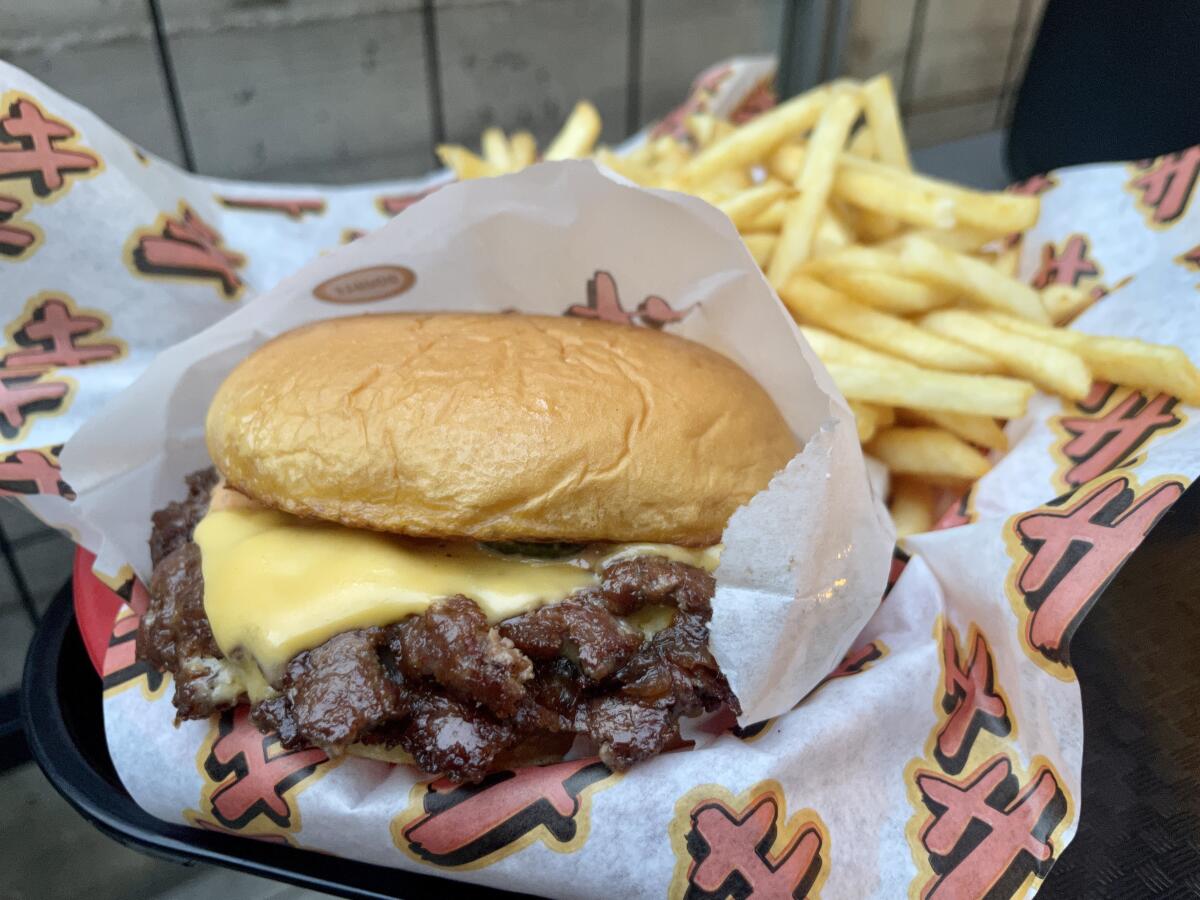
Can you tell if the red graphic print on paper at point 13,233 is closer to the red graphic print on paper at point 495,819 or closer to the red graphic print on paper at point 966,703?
the red graphic print on paper at point 495,819

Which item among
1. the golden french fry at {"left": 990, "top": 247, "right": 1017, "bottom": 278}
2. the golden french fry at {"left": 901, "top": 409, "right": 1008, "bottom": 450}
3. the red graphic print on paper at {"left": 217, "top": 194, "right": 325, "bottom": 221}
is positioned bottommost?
the golden french fry at {"left": 901, "top": 409, "right": 1008, "bottom": 450}

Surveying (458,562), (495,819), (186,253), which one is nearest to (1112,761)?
(495,819)

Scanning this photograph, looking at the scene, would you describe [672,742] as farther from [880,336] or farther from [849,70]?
[849,70]

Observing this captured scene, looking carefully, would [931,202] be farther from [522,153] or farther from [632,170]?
[522,153]

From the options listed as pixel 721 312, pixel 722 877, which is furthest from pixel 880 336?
pixel 722 877

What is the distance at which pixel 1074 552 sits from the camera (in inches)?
54.9

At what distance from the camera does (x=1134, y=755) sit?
4.54 ft

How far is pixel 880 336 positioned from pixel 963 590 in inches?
23.7

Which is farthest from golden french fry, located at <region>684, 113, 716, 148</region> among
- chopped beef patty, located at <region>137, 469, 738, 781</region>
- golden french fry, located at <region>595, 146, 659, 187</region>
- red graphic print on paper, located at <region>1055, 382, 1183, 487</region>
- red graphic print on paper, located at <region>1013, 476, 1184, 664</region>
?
chopped beef patty, located at <region>137, 469, 738, 781</region>

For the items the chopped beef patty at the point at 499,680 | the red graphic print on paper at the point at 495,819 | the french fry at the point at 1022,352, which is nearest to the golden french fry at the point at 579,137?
the french fry at the point at 1022,352

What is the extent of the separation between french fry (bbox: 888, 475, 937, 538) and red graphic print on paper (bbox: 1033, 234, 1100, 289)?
69cm

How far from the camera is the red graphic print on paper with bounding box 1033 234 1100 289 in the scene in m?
2.16

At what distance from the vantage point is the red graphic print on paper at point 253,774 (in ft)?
4.00

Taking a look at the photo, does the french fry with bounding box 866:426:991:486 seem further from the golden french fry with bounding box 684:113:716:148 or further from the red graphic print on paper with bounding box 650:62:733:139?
the red graphic print on paper with bounding box 650:62:733:139
